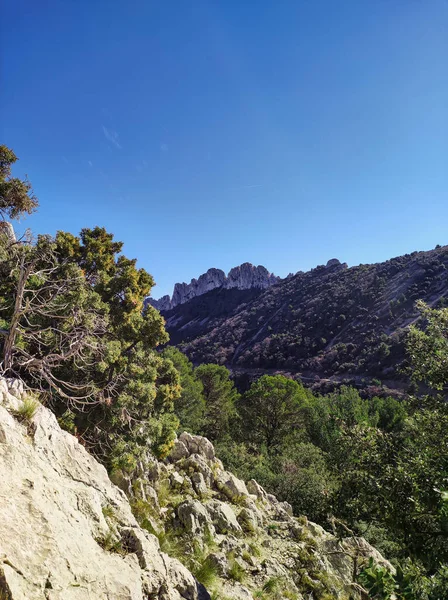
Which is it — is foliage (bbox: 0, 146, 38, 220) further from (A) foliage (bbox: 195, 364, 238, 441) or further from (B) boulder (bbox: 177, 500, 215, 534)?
(A) foliage (bbox: 195, 364, 238, 441)

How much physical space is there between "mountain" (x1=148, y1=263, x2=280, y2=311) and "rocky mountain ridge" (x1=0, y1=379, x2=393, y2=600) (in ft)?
421

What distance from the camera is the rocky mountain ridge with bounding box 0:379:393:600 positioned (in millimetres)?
3186

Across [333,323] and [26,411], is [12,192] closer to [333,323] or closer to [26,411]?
[26,411]

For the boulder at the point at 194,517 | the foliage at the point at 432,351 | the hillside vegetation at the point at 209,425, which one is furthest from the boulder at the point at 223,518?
the foliage at the point at 432,351

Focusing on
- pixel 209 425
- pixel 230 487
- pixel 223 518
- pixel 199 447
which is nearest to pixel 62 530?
pixel 223 518

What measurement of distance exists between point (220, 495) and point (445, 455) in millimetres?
9536

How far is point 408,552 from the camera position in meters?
4.48

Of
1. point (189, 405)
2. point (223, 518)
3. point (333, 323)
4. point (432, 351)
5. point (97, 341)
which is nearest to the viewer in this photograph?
point (432, 351)

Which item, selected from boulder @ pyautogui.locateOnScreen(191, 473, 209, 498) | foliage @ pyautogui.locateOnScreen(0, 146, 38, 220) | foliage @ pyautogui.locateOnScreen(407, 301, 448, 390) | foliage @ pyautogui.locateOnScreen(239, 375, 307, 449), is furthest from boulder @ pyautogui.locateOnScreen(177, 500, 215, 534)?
foliage @ pyautogui.locateOnScreen(239, 375, 307, 449)

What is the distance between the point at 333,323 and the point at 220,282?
268 feet

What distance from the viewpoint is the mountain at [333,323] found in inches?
2437

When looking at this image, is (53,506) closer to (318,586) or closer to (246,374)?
(318,586)

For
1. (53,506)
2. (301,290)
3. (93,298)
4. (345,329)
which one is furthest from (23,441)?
(301,290)

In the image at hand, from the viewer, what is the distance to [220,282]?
497 ft
